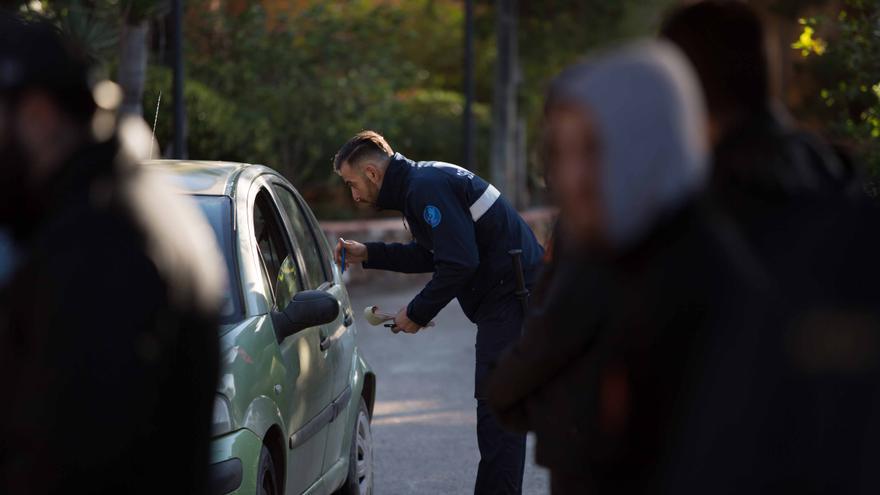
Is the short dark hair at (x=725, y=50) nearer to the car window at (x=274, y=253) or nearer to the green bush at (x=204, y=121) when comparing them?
the car window at (x=274, y=253)

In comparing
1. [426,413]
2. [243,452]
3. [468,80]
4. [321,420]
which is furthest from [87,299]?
[468,80]

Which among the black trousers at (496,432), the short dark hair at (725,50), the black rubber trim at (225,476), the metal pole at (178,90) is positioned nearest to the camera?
the short dark hair at (725,50)

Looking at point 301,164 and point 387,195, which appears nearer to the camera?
point 387,195

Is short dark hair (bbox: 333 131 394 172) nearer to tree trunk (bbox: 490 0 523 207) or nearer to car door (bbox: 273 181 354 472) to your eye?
car door (bbox: 273 181 354 472)

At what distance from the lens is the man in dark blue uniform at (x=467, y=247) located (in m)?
6.51

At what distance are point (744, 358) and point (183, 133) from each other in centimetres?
1430

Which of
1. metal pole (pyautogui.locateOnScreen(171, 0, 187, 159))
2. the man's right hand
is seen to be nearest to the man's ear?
the man's right hand

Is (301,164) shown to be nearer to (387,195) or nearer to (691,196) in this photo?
(387,195)

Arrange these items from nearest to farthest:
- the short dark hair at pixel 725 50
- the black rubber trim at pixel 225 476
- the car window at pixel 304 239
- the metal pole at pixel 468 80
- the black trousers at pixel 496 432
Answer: the short dark hair at pixel 725 50 → the black rubber trim at pixel 225 476 → the black trousers at pixel 496 432 → the car window at pixel 304 239 → the metal pole at pixel 468 80

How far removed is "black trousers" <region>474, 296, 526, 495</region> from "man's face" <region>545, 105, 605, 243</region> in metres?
3.93

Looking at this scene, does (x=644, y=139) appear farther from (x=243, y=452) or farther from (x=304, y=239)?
(x=304, y=239)

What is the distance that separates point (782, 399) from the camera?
236cm

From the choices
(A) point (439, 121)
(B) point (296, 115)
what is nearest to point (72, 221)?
(B) point (296, 115)

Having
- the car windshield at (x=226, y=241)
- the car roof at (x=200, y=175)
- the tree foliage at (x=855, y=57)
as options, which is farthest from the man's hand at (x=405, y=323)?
the tree foliage at (x=855, y=57)
